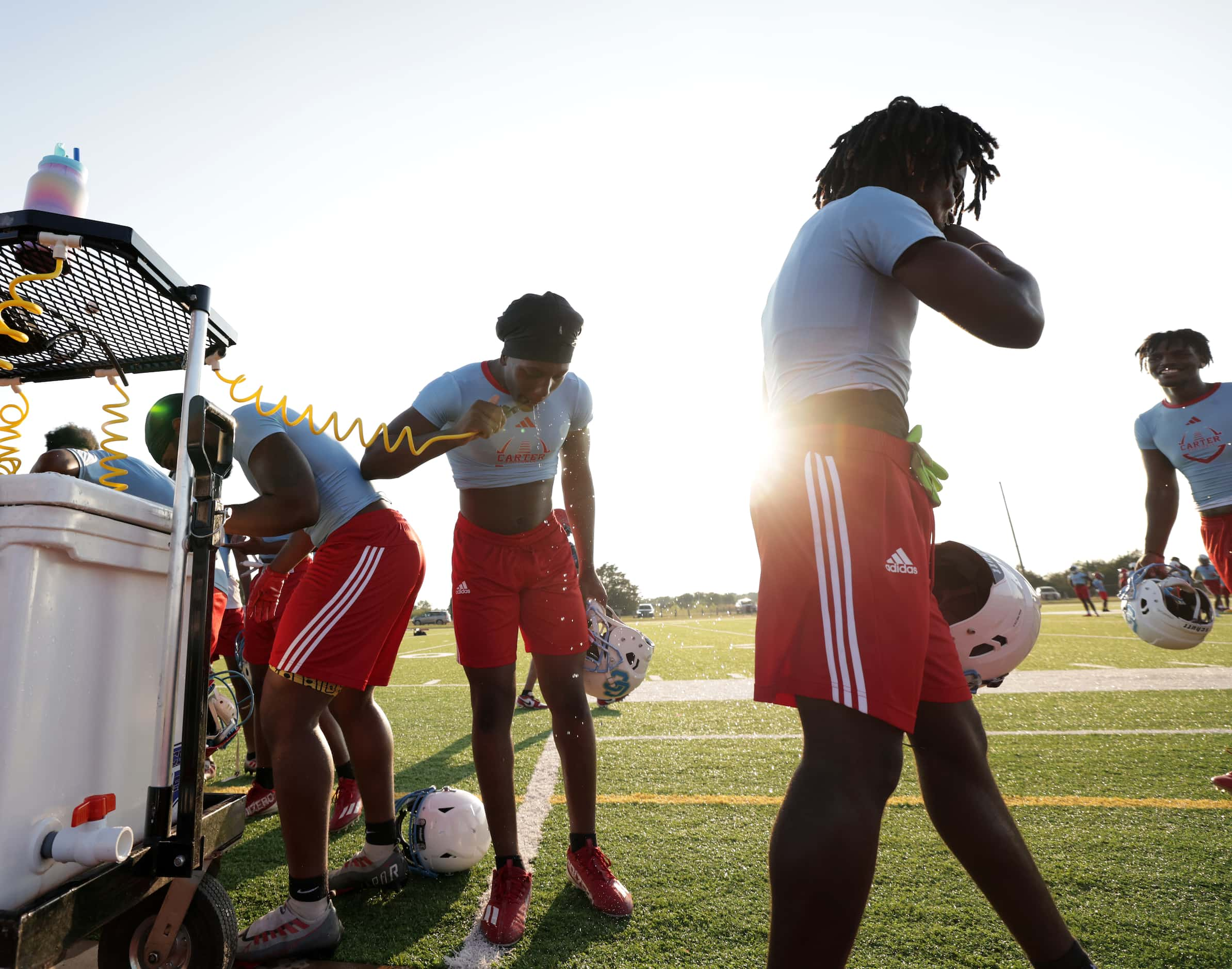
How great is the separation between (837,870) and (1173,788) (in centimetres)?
371

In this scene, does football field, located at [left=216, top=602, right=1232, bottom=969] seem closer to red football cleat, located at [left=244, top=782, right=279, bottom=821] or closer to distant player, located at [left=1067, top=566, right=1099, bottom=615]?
red football cleat, located at [left=244, top=782, right=279, bottom=821]

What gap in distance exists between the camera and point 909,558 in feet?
4.56

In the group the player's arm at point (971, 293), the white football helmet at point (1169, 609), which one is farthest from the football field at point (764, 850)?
the player's arm at point (971, 293)

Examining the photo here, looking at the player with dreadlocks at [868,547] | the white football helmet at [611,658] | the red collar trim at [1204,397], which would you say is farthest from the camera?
the red collar trim at [1204,397]

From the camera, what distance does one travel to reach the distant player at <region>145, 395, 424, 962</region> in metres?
2.27

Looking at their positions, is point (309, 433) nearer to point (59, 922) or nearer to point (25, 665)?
point (25, 665)

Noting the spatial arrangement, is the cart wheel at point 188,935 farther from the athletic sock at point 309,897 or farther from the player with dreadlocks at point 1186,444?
the player with dreadlocks at point 1186,444

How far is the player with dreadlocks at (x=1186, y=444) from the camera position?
451cm

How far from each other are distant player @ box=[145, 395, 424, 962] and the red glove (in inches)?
23.3

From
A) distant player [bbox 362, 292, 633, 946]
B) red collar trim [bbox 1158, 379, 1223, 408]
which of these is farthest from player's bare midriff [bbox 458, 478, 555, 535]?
red collar trim [bbox 1158, 379, 1223, 408]

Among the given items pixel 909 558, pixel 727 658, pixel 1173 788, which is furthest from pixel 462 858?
pixel 727 658

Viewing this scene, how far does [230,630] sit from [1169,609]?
642 centimetres

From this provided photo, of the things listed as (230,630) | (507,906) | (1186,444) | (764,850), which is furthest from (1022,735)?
(230,630)

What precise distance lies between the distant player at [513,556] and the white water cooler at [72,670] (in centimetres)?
100
